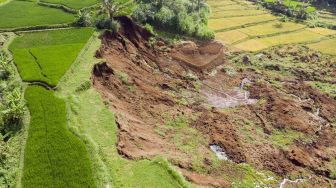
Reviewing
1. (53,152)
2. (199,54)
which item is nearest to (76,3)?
(199,54)

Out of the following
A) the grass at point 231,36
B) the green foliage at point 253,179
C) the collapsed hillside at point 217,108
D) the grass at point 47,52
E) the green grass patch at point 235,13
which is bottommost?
the green foliage at point 253,179

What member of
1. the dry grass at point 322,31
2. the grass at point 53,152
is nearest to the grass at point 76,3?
the grass at point 53,152

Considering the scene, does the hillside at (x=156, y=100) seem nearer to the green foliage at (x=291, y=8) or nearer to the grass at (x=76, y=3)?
the grass at (x=76, y=3)

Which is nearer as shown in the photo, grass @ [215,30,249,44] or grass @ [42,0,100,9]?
grass @ [42,0,100,9]

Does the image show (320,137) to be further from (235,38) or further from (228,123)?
(235,38)

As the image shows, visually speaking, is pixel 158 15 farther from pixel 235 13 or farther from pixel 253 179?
pixel 253 179

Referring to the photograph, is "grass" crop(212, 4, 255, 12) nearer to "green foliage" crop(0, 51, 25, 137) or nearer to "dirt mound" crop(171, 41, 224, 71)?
"dirt mound" crop(171, 41, 224, 71)

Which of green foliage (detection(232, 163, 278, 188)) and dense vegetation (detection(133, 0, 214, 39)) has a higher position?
dense vegetation (detection(133, 0, 214, 39))

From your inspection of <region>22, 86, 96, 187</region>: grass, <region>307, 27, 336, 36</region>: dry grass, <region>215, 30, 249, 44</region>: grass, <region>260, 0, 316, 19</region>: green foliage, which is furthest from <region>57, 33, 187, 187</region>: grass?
<region>260, 0, 316, 19</region>: green foliage
